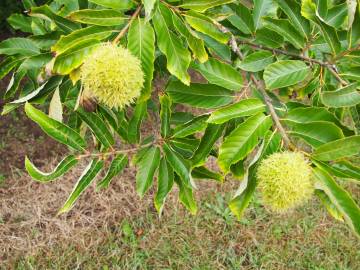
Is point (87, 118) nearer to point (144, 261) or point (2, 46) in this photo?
point (2, 46)

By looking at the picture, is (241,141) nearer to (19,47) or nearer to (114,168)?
(114,168)

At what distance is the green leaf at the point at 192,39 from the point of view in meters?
1.11

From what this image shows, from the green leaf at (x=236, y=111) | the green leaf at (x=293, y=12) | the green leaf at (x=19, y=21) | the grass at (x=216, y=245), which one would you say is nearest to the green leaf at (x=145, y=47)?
the green leaf at (x=236, y=111)

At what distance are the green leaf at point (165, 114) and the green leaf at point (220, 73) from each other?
133mm

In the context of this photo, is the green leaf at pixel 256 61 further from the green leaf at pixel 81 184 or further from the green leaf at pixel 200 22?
the green leaf at pixel 81 184

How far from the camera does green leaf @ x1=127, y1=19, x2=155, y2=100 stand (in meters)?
1.04

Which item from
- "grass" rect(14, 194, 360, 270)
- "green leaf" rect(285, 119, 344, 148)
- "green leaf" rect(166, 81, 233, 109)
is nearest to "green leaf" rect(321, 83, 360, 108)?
"green leaf" rect(285, 119, 344, 148)

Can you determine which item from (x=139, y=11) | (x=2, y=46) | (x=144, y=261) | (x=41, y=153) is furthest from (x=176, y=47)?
(x=41, y=153)

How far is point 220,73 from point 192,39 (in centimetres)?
14

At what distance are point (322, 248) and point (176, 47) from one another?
2.06m

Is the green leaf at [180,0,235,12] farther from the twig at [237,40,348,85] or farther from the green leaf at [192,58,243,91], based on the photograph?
the twig at [237,40,348,85]

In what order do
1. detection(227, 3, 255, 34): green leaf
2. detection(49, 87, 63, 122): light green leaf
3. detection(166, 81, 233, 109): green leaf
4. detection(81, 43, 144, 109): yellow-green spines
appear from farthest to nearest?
detection(227, 3, 255, 34): green leaf → detection(166, 81, 233, 109): green leaf → detection(49, 87, 63, 122): light green leaf → detection(81, 43, 144, 109): yellow-green spines

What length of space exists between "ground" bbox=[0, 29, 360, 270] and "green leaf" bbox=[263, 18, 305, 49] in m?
1.70

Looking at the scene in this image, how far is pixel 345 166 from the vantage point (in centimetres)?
103
